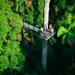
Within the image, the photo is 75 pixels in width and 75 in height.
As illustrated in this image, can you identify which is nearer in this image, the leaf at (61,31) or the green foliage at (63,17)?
the leaf at (61,31)

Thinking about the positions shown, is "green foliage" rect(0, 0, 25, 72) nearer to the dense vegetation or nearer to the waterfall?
the dense vegetation

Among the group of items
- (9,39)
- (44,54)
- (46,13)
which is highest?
(46,13)

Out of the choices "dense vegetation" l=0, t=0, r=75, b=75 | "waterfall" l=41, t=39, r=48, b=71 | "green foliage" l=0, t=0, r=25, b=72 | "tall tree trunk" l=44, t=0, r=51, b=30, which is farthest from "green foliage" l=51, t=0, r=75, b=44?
"green foliage" l=0, t=0, r=25, b=72

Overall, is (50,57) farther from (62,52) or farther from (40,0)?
(40,0)

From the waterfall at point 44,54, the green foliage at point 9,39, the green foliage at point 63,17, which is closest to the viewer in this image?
the green foliage at point 9,39

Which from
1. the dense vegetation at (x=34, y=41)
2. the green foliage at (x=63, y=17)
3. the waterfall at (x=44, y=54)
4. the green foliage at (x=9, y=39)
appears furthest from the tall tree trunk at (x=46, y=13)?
the green foliage at (x=9, y=39)

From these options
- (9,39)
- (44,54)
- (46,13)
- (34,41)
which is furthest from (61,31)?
(9,39)

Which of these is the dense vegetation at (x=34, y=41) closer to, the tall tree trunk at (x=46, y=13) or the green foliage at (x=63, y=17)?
the green foliage at (x=63, y=17)

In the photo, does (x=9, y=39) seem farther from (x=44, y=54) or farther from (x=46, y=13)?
(x=46, y=13)

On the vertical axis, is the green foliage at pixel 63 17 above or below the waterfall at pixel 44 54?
above
